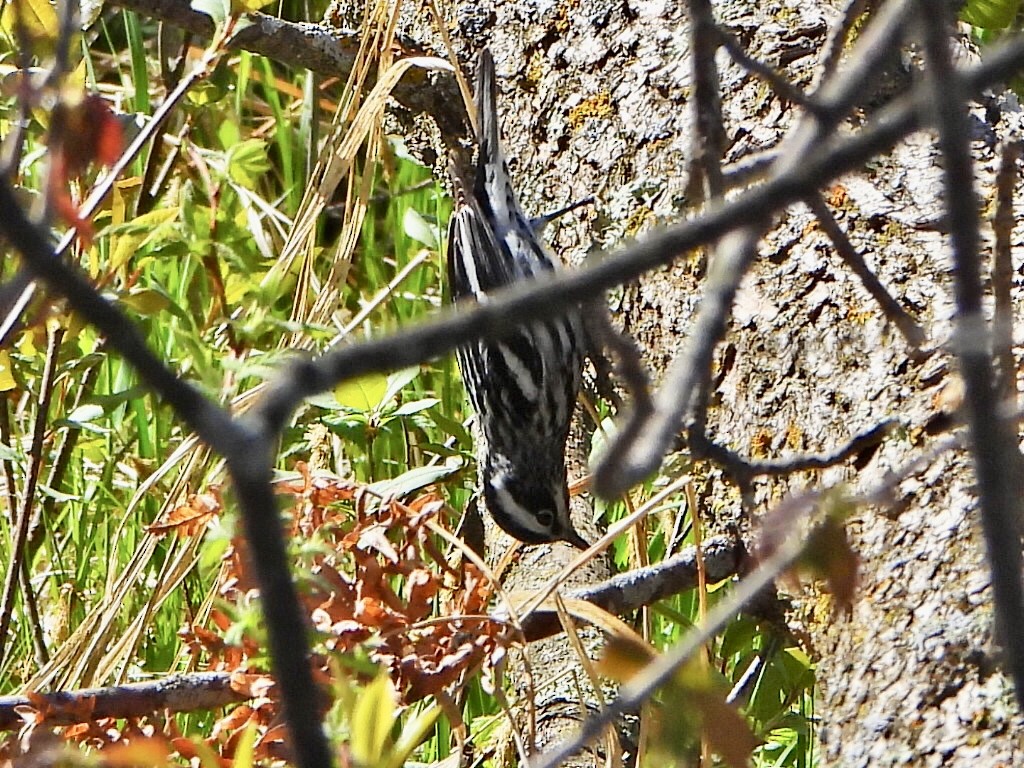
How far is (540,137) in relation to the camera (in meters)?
2.70

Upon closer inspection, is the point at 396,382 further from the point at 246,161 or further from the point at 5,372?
the point at 246,161

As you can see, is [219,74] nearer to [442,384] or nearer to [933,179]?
[442,384]

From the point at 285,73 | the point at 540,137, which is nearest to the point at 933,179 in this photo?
the point at 540,137

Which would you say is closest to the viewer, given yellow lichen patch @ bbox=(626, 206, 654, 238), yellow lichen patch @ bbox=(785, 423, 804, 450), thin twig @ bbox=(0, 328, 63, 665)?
yellow lichen patch @ bbox=(785, 423, 804, 450)

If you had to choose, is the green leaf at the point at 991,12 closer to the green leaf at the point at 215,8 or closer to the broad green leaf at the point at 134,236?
the green leaf at the point at 215,8

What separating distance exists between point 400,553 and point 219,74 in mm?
2588

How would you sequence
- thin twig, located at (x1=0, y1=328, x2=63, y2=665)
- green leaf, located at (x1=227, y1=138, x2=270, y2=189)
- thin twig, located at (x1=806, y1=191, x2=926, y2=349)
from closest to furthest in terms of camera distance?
thin twig, located at (x1=806, y1=191, x2=926, y2=349)
thin twig, located at (x1=0, y1=328, x2=63, y2=665)
green leaf, located at (x1=227, y1=138, x2=270, y2=189)

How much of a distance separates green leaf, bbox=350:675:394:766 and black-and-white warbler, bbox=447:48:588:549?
182 cm

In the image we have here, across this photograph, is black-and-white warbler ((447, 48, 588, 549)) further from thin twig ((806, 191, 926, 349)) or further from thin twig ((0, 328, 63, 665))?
thin twig ((806, 191, 926, 349))

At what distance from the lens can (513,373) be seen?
3.34m

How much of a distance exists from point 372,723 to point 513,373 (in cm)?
231

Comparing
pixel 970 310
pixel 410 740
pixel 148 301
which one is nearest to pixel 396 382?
pixel 148 301

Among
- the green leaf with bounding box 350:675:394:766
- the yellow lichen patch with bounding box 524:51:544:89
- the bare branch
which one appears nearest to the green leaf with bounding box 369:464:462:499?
the yellow lichen patch with bounding box 524:51:544:89

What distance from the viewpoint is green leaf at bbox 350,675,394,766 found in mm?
1032
